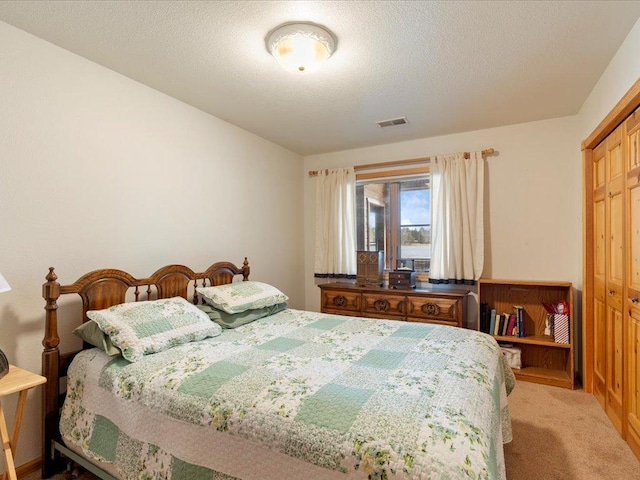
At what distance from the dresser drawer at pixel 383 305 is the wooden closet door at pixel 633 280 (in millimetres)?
1751

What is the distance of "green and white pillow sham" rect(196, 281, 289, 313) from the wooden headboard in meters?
0.21

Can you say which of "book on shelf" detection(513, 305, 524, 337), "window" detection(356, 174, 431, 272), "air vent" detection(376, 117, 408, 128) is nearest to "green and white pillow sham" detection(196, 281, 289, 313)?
"window" detection(356, 174, 431, 272)

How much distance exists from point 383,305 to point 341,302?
50 centimetres

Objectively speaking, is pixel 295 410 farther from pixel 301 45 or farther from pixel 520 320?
pixel 520 320

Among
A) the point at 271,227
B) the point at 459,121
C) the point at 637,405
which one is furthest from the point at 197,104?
the point at 637,405

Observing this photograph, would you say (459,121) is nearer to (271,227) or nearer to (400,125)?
(400,125)

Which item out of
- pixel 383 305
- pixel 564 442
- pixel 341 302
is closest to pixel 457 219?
pixel 383 305

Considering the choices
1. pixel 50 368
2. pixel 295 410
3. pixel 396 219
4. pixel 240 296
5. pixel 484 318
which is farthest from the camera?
pixel 396 219

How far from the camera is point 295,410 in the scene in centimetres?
126

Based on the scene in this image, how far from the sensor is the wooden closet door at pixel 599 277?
8.60 ft

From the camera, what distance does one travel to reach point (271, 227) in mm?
3957

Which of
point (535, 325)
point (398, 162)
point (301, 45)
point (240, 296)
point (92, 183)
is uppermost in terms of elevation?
point (301, 45)

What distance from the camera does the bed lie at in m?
1.11

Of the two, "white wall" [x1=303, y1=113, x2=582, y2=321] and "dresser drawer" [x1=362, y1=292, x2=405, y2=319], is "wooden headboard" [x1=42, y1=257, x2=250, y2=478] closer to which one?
"dresser drawer" [x1=362, y1=292, x2=405, y2=319]
